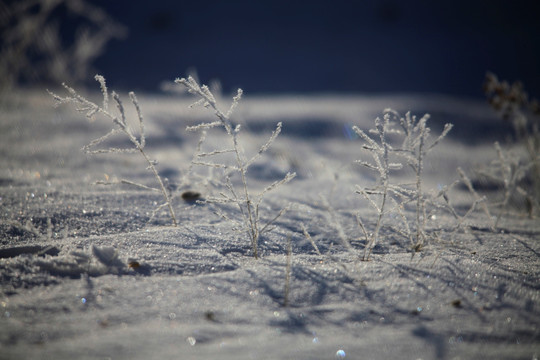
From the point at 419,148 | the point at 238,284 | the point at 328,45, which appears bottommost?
the point at 238,284

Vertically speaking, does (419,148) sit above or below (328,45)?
below

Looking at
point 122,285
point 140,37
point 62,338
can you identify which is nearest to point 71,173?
point 122,285

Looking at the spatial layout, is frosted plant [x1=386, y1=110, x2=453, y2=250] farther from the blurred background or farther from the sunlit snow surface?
the blurred background

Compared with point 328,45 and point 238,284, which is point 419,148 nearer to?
point 238,284

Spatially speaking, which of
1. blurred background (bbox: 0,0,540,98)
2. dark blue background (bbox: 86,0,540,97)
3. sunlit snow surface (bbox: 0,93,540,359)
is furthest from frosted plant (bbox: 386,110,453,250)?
dark blue background (bbox: 86,0,540,97)

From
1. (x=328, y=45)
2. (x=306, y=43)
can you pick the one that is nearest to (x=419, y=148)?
(x=328, y=45)
